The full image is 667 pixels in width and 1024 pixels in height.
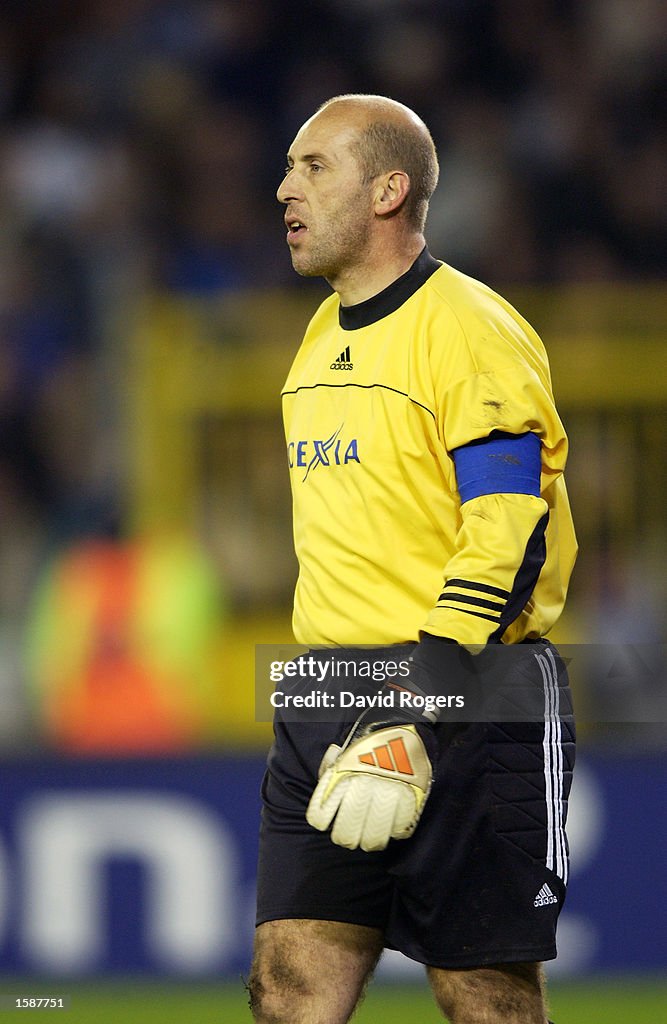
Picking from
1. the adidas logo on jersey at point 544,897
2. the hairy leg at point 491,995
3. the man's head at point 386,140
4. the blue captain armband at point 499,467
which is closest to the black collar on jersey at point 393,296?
the man's head at point 386,140

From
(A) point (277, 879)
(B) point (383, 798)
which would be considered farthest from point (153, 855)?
(B) point (383, 798)

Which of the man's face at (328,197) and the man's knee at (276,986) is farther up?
the man's face at (328,197)

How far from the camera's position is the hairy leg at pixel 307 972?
116 inches

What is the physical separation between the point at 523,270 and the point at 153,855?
411 cm

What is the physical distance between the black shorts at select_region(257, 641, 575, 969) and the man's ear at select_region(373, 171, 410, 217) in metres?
0.80

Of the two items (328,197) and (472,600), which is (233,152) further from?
(472,600)

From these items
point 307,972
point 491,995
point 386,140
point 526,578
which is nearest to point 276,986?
point 307,972

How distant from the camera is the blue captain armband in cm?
278

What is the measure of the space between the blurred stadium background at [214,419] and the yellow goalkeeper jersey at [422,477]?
101 inches

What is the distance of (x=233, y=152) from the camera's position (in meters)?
9.15

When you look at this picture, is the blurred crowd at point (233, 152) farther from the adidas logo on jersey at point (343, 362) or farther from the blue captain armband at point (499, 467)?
the blue captain armband at point (499, 467)

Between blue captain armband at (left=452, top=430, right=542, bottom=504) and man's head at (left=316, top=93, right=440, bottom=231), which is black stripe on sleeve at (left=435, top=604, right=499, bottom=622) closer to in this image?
blue captain armband at (left=452, top=430, right=542, bottom=504)

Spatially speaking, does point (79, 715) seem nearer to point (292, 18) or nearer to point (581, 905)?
point (581, 905)

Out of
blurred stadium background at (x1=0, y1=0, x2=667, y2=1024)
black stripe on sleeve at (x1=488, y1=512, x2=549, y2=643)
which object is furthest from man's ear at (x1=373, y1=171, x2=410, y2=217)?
blurred stadium background at (x1=0, y1=0, x2=667, y2=1024)
